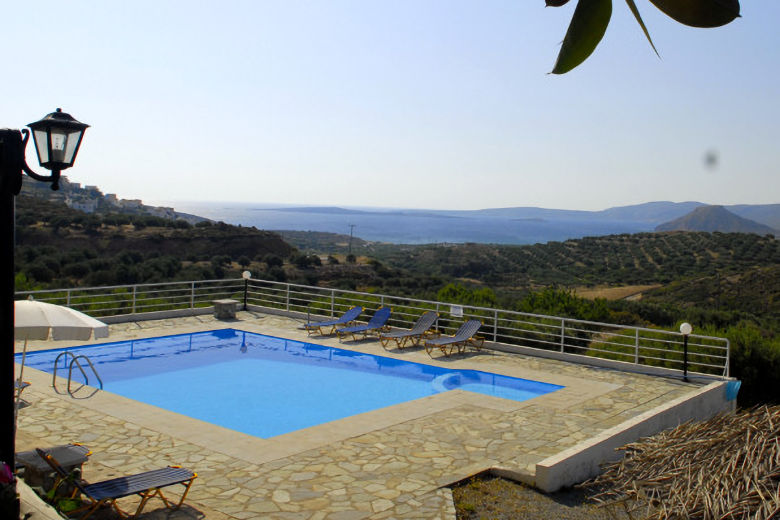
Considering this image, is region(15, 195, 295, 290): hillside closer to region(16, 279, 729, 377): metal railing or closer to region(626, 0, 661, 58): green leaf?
region(16, 279, 729, 377): metal railing

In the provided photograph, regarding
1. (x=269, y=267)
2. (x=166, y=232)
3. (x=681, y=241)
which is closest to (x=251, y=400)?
(x=269, y=267)

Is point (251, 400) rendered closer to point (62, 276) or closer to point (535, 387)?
point (535, 387)

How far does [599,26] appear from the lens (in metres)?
1.07

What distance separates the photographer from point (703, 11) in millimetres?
958

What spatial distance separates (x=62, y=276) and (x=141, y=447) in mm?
17426

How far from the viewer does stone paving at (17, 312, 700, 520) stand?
538 cm

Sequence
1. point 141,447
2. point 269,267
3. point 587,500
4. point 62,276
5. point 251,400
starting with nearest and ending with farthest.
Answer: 1. point 587,500
2. point 141,447
3. point 251,400
4. point 62,276
5. point 269,267

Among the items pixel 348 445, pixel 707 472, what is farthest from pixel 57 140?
pixel 707 472

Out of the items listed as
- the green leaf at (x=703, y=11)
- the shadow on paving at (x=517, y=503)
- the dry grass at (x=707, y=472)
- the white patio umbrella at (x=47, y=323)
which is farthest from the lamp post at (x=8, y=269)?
the dry grass at (x=707, y=472)

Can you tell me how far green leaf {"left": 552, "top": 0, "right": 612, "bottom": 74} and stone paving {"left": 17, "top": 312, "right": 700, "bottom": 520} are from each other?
4.60m

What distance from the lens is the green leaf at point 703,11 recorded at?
939 mm

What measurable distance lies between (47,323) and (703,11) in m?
6.58

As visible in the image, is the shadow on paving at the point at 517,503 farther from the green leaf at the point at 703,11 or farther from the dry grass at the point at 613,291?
the dry grass at the point at 613,291

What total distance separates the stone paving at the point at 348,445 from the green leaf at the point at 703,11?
15.4 feet
